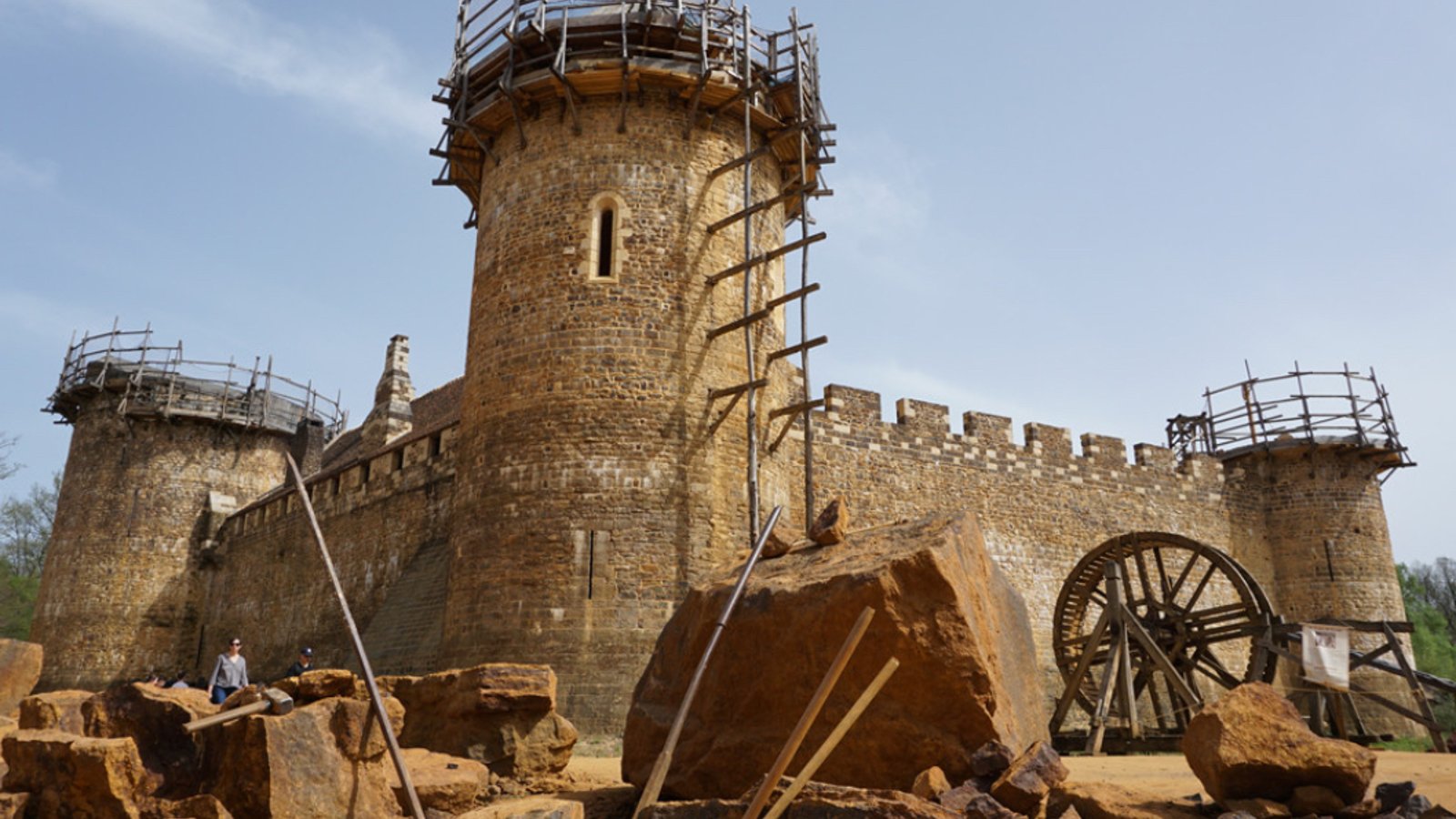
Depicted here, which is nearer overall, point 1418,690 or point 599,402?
point 1418,690

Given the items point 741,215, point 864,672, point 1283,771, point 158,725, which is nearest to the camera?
point 1283,771

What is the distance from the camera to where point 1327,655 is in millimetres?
11375

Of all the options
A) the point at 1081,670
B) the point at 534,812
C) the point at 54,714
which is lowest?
the point at 534,812

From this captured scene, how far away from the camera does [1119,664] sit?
40.1ft

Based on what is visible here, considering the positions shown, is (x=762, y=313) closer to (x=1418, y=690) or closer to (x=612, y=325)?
(x=612, y=325)

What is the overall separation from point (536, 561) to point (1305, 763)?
8900mm

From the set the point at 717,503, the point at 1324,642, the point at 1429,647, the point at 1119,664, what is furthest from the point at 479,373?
the point at 1429,647

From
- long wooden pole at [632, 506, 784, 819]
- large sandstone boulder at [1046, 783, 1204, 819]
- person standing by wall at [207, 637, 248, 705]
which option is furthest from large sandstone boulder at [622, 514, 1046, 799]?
person standing by wall at [207, 637, 248, 705]

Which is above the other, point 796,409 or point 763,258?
point 763,258

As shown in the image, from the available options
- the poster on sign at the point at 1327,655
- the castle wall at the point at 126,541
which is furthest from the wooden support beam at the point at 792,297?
the castle wall at the point at 126,541

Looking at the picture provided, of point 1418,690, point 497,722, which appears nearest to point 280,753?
point 497,722

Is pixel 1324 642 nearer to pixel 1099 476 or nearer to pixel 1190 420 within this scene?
pixel 1099 476

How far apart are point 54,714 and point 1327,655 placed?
11.8 metres

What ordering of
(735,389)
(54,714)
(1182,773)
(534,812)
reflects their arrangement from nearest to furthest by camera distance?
(534,812)
(54,714)
(1182,773)
(735,389)
